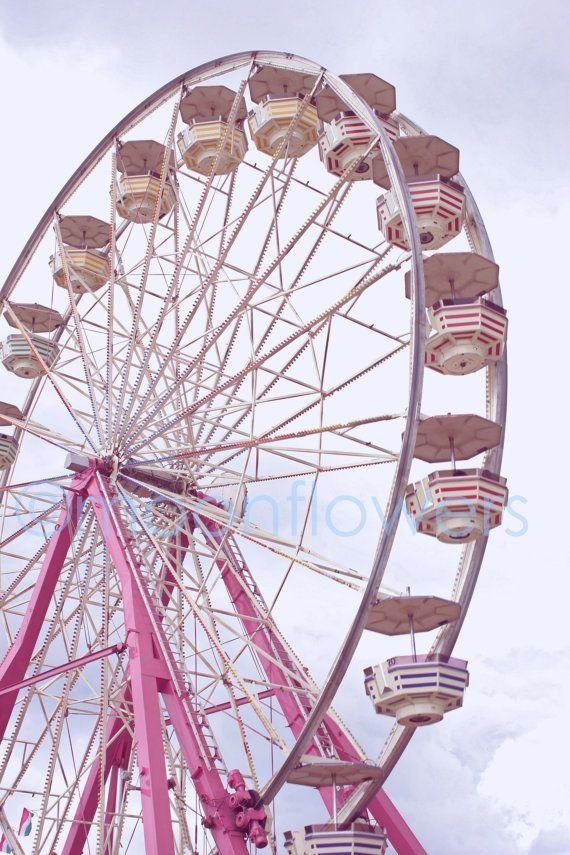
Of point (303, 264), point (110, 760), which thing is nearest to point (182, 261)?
point (303, 264)

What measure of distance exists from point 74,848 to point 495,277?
29.1 ft

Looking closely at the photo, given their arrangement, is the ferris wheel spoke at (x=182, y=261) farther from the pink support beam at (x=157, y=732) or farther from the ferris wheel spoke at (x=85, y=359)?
the pink support beam at (x=157, y=732)

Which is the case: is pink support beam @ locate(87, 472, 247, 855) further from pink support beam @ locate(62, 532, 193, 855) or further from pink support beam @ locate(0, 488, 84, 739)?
pink support beam @ locate(62, 532, 193, 855)

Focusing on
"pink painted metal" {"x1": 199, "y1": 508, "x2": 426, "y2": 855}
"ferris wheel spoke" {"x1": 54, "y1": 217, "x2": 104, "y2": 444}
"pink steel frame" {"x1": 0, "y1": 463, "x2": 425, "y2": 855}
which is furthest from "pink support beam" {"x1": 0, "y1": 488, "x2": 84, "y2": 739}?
"pink painted metal" {"x1": 199, "y1": 508, "x2": 426, "y2": 855}

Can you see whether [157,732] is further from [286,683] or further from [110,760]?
[110,760]

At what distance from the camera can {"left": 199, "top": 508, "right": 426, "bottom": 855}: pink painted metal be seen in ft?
44.7

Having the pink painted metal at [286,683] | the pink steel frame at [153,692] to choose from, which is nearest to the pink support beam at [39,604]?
the pink steel frame at [153,692]

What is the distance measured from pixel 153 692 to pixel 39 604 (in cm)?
284

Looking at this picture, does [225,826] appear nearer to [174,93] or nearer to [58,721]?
[58,721]

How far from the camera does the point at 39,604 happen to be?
14523 millimetres

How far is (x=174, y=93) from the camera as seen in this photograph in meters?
17.1

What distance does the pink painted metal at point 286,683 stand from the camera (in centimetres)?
1363

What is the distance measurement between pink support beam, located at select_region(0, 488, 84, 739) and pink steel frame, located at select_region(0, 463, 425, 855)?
1 cm

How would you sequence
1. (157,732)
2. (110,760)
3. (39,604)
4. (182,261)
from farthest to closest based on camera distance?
(110,760)
(182,261)
(39,604)
(157,732)
